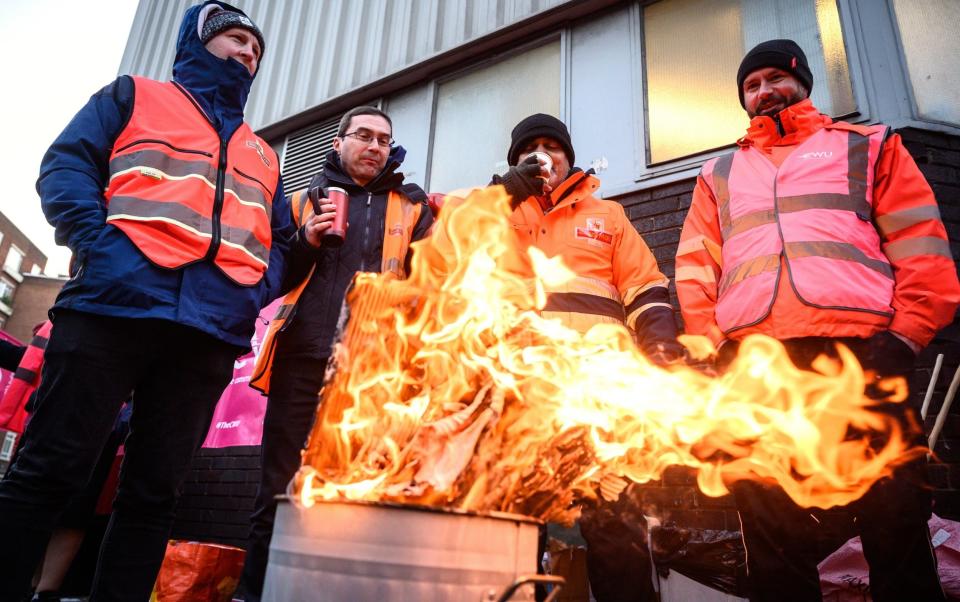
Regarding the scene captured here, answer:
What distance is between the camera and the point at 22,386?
4793mm

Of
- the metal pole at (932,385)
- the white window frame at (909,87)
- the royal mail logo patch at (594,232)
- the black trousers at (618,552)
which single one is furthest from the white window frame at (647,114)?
the black trousers at (618,552)

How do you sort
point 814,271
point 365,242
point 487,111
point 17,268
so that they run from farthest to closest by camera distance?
point 17,268
point 487,111
point 365,242
point 814,271

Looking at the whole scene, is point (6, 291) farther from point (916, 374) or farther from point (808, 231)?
point (916, 374)

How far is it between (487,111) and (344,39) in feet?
9.37

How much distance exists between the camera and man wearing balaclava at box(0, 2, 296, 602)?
2.00 meters

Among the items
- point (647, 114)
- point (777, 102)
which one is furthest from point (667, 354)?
point (647, 114)

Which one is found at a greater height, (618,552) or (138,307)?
(138,307)

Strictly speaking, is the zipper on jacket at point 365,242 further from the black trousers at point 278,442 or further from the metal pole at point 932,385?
the metal pole at point 932,385

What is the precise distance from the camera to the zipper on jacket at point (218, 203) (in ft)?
7.86

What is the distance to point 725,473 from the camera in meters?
2.45

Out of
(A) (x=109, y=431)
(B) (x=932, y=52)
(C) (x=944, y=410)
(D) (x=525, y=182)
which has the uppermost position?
(B) (x=932, y=52)

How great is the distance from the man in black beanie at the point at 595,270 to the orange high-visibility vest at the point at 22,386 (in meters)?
4.29

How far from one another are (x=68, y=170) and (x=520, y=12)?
4723 millimetres

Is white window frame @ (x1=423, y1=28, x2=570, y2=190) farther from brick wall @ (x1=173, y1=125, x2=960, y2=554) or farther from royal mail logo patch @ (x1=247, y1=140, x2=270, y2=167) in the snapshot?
royal mail logo patch @ (x1=247, y1=140, x2=270, y2=167)
